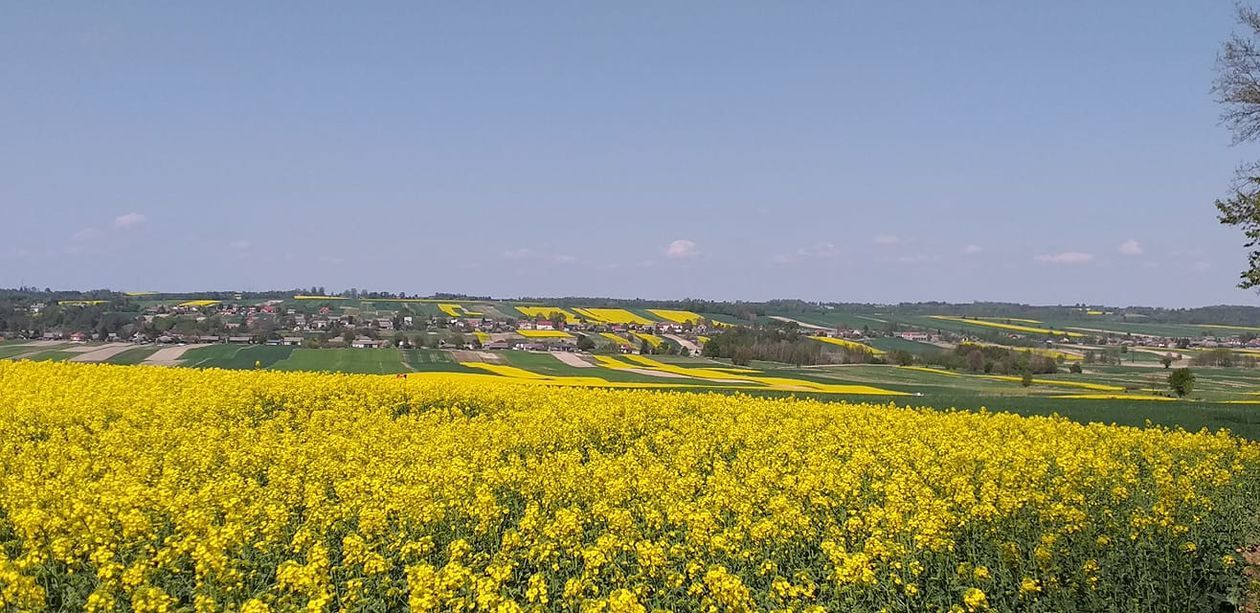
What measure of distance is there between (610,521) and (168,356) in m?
61.5

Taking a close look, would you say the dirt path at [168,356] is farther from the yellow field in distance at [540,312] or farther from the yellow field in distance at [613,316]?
the yellow field in distance at [613,316]

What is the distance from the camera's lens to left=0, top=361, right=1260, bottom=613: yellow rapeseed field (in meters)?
7.05

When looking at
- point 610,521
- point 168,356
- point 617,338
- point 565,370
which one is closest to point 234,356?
point 168,356

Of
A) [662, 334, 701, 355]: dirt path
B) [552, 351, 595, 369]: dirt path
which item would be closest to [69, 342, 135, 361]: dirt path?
[552, 351, 595, 369]: dirt path

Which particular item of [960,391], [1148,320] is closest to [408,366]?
[960,391]

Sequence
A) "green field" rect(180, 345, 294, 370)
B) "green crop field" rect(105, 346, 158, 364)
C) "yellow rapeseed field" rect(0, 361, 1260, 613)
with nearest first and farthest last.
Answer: "yellow rapeseed field" rect(0, 361, 1260, 613)
"green crop field" rect(105, 346, 158, 364)
"green field" rect(180, 345, 294, 370)

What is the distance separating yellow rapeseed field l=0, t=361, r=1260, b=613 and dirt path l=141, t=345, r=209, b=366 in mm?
42930

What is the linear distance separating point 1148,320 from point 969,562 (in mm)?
190052

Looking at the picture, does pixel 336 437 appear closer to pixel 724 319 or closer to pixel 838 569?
pixel 838 569

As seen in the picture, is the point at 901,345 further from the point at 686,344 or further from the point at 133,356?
the point at 133,356

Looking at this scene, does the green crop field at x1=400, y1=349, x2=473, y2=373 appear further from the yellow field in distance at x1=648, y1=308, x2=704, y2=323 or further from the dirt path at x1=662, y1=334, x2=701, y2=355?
the yellow field in distance at x1=648, y1=308, x2=704, y2=323

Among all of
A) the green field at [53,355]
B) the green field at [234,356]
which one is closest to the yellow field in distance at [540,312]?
the green field at [234,356]

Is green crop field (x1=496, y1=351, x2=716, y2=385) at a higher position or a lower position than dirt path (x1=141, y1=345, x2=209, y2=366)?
lower

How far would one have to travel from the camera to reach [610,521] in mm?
8297
